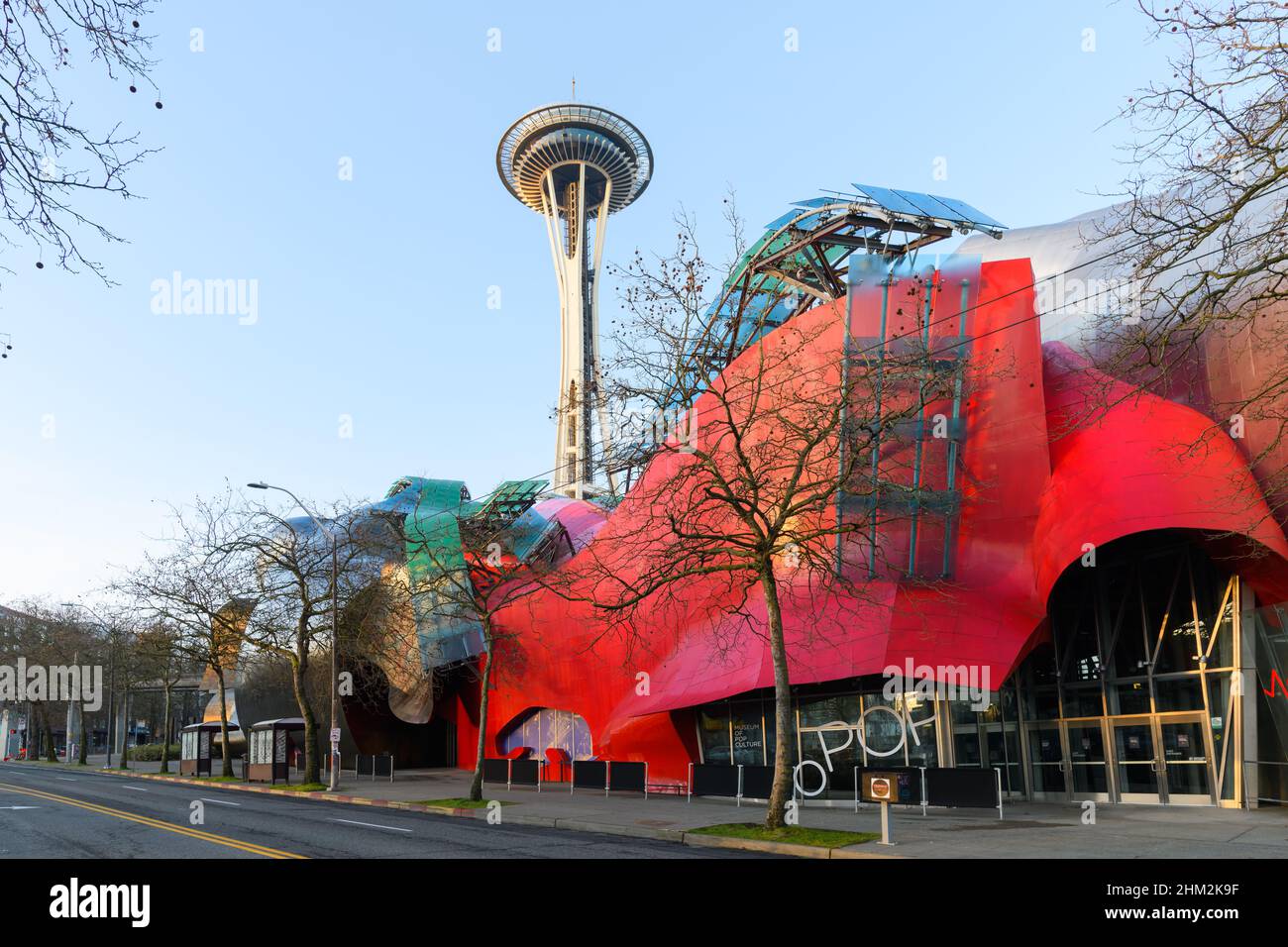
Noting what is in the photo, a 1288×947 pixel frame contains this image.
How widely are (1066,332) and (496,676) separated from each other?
24891mm

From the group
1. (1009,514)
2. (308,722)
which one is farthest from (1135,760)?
(308,722)

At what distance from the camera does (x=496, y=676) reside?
38.2 metres

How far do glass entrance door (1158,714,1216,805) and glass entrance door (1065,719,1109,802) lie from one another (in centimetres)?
143

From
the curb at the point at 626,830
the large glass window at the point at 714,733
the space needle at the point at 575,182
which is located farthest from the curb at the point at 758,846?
the space needle at the point at 575,182

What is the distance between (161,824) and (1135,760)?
21.4 meters

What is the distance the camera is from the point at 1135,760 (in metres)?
22.0

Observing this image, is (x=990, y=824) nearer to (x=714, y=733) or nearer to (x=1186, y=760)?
(x=1186, y=760)

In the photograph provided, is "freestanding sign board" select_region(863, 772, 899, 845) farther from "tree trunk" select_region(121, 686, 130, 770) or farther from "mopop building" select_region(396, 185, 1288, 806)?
"tree trunk" select_region(121, 686, 130, 770)

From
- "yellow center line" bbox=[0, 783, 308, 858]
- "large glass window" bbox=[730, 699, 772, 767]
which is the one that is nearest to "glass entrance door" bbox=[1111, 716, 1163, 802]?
"large glass window" bbox=[730, 699, 772, 767]

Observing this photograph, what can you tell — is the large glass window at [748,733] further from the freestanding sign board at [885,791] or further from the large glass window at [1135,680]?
the freestanding sign board at [885,791]

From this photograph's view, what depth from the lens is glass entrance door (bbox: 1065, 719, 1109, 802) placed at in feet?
73.8
